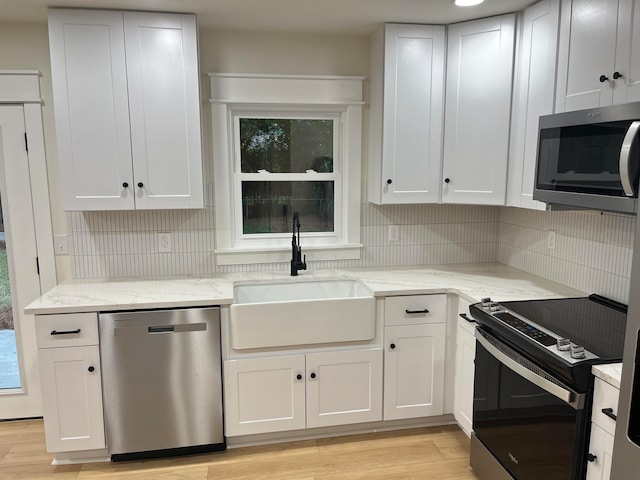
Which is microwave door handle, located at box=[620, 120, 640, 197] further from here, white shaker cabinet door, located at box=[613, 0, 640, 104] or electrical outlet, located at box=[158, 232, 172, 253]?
electrical outlet, located at box=[158, 232, 172, 253]

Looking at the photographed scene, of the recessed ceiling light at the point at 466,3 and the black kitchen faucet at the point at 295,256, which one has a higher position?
the recessed ceiling light at the point at 466,3

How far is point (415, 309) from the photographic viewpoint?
102 inches

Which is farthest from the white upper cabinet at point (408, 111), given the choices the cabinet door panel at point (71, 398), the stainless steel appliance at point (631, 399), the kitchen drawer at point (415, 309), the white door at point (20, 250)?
the white door at point (20, 250)

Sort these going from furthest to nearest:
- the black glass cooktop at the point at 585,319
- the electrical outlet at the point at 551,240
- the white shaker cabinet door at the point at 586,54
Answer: the electrical outlet at the point at 551,240 < the white shaker cabinet door at the point at 586,54 < the black glass cooktop at the point at 585,319

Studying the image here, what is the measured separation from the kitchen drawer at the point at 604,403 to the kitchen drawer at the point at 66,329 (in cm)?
212

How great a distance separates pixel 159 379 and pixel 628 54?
2460 millimetres

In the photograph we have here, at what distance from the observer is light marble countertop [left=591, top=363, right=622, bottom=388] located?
1464mm

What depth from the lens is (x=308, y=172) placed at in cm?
303

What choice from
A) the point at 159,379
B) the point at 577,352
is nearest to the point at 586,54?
the point at 577,352

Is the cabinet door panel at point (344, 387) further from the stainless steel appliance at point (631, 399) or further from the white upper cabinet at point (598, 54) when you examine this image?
the white upper cabinet at point (598, 54)

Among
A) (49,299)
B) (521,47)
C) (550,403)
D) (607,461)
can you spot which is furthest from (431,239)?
(49,299)

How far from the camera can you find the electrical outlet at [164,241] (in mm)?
2863

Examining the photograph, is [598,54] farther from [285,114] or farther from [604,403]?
[285,114]

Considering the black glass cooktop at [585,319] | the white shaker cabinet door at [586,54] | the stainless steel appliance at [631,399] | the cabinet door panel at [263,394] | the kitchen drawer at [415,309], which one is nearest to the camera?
the stainless steel appliance at [631,399]
